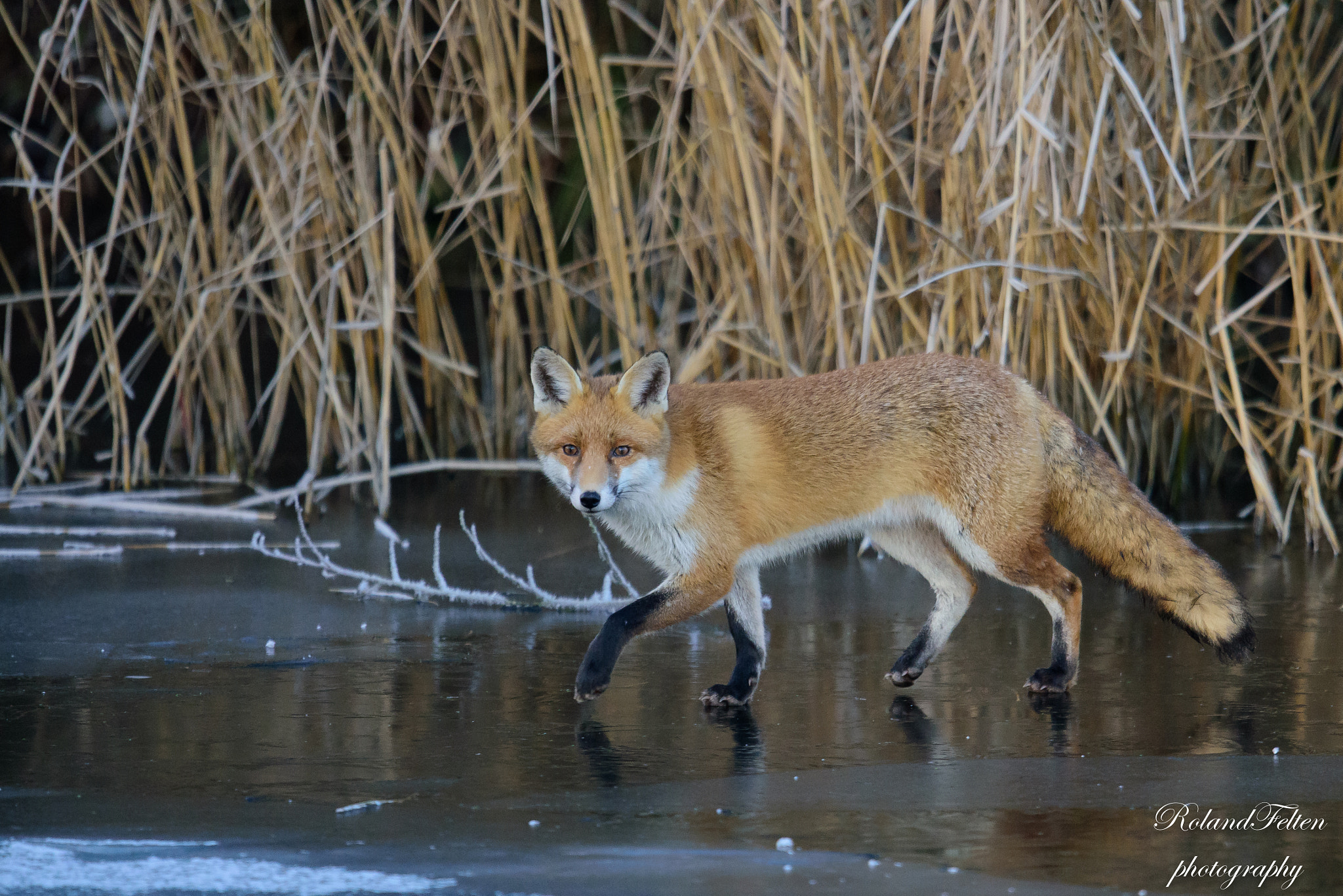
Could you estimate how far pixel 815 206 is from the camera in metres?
5.66

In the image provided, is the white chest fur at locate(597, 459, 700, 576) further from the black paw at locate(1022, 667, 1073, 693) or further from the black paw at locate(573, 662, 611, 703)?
the black paw at locate(1022, 667, 1073, 693)

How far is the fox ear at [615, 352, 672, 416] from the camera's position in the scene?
12.5 ft

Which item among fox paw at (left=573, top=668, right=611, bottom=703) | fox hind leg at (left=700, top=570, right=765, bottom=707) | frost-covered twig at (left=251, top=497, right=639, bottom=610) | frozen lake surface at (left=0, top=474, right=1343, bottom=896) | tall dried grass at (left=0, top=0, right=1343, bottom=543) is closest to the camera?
frozen lake surface at (left=0, top=474, right=1343, bottom=896)

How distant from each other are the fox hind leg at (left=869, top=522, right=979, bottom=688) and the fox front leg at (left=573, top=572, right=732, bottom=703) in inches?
20.5

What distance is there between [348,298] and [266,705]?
10.3ft

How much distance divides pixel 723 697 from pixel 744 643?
0.80 feet

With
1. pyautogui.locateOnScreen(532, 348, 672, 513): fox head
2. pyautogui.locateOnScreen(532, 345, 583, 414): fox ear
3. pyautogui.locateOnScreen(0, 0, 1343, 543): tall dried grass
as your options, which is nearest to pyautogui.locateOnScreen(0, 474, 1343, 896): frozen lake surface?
pyautogui.locateOnScreen(532, 348, 672, 513): fox head

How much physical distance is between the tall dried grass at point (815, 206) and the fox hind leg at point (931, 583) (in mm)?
1107

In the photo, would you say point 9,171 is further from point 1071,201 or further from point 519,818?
point 519,818

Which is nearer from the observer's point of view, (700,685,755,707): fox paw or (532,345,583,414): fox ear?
(700,685,755,707): fox paw

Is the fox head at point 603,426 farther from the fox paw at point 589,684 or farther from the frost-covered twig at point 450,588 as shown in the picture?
the frost-covered twig at point 450,588

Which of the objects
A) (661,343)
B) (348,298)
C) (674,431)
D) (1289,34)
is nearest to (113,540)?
(348,298)

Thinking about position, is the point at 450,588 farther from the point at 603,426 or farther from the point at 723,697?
the point at 723,697

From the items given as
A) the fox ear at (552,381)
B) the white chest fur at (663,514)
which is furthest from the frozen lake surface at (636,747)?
the fox ear at (552,381)
